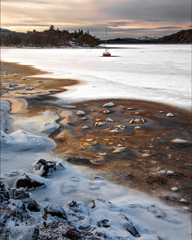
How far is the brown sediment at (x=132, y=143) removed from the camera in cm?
239

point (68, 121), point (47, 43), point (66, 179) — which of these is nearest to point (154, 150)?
point (66, 179)

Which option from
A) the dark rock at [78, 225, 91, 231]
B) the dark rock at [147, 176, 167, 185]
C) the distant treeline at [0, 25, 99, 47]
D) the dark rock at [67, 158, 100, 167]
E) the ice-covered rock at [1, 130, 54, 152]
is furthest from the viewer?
the distant treeline at [0, 25, 99, 47]

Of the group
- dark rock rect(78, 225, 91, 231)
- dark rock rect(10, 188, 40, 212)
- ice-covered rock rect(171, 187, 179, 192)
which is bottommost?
ice-covered rock rect(171, 187, 179, 192)

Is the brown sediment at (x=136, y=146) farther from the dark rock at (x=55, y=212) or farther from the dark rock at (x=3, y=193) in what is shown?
the dark rock at (x=3, y=193)

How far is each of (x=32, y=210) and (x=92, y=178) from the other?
1.03 metres

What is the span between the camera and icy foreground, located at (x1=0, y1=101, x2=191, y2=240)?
1267mm

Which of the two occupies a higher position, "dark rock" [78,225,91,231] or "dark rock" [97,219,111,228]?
"dark rock" [78,225,91,231]

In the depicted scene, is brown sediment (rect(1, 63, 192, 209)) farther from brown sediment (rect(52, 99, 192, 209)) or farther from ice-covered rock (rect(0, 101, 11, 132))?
ice-covered rock (rect(0, 101, 11, 132))

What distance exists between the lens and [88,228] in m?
1.36

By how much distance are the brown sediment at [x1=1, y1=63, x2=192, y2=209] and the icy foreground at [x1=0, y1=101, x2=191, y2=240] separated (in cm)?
26

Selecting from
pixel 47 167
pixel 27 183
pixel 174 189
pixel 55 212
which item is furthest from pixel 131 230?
pixel 47 167

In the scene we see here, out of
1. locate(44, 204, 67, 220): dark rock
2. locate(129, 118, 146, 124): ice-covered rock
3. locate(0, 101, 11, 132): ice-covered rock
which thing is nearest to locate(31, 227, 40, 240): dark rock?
locate(44, 204, 67, 220): dark rock

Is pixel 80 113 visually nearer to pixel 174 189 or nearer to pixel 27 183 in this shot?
pixel 27 183

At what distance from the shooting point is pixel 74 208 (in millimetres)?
1588
